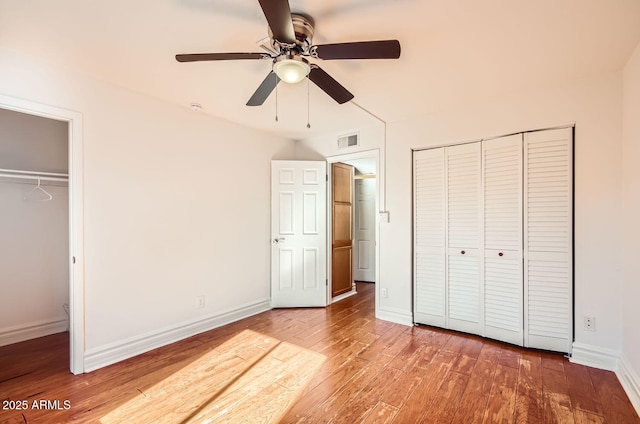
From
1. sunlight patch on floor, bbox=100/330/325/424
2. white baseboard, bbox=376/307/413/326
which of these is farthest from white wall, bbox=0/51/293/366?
white baseboard, bbox=376/307/413/326

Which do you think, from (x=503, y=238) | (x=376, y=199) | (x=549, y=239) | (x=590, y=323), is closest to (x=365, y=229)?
(x=376, y=199)

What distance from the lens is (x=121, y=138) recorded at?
2.60 meters

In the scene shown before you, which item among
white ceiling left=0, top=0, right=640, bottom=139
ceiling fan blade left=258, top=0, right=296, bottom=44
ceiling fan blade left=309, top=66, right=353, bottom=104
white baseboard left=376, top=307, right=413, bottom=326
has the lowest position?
white baseboard left=376, top=307, right=413, bottom=326

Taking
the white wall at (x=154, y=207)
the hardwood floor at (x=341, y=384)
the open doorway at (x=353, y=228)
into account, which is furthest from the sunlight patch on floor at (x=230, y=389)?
the open doorway at (x=353, y=228)

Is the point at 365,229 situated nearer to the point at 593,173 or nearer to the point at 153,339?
the point at 593,173

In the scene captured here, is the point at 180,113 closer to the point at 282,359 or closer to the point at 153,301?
the point at 153,301

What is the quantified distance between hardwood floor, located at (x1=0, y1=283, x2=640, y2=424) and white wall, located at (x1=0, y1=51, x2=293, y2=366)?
0.42 m

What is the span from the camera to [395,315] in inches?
136

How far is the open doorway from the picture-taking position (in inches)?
163

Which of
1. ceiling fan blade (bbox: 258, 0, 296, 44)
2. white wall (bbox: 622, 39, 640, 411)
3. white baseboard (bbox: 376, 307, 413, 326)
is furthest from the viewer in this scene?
white baseboard (bbox: 376, 307, 413, 326)

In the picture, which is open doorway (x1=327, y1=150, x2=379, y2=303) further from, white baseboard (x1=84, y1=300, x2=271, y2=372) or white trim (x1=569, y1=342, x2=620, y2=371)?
white trim (x1=569, y1=342, x2=620, y2=371)

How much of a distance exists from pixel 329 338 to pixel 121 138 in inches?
108

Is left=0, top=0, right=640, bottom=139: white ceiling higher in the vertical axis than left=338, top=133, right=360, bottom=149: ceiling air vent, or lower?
higher

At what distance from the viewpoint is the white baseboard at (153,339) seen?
7.89 feet
